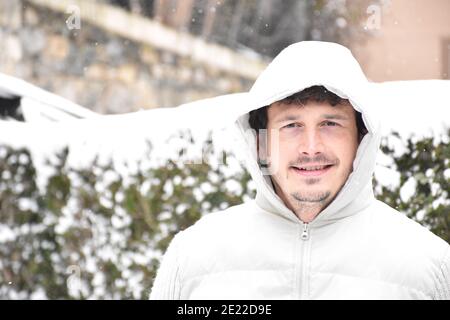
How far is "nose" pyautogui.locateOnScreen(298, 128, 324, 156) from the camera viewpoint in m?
1.81

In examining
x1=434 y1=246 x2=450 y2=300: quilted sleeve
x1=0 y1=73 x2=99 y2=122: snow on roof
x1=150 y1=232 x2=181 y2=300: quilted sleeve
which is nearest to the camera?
x1=434 y1=246 x2=450 y2=300: quilted sleeve

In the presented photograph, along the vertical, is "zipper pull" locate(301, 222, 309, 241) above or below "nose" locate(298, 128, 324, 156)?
below

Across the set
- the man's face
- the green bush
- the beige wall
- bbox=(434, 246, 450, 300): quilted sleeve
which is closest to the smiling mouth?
the man's face

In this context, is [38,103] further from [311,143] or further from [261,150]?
[311,143]

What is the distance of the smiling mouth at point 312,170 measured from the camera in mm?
1828

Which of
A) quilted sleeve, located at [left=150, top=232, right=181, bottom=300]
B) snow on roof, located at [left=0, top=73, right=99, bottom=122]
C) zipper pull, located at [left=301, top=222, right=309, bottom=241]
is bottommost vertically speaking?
quilted sleeve, located at [left=150, top=232, right=181, bottom=300]

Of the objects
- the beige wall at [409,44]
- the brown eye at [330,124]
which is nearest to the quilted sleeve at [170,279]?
the brown eye at [330,124]

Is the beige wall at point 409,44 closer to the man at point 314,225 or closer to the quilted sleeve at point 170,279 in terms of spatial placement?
the man at point 314,225

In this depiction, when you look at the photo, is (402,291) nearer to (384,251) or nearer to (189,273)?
(384,251)

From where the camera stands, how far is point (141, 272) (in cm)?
360

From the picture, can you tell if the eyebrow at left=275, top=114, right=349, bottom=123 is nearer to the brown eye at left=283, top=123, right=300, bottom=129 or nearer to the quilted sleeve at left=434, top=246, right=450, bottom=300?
the brown eye at left=283, top=123, right=300, bottom=129

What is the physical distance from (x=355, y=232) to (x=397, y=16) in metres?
3.21

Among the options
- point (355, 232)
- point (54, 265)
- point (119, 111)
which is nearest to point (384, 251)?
point (355, 232)
